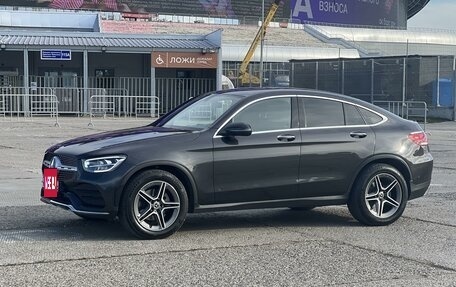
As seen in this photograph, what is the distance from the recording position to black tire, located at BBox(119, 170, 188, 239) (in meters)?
7.06

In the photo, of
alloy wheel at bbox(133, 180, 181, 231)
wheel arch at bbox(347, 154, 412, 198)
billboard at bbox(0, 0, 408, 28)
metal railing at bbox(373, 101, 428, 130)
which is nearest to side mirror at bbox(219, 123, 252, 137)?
alloy wheel at bbox(133, 180, 181, 231)

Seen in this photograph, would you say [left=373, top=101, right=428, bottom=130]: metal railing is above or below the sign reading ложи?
below

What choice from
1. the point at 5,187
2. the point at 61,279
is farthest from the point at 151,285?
the point at 5,187

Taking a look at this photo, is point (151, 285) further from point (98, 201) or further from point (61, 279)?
point (98, 201)

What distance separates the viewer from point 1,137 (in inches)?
851

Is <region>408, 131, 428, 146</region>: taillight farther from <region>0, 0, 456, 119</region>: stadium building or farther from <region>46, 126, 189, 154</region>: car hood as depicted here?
<region>0, 0, 456, 119</region>: stadium building

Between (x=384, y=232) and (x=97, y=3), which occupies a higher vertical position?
(x=97, y=3)

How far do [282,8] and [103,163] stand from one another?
81500mm

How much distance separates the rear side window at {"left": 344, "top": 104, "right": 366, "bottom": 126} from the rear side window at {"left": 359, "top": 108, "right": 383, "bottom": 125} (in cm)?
6

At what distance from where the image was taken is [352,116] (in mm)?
8438

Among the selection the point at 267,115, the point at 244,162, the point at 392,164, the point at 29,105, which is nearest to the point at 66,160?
the point at 244,162

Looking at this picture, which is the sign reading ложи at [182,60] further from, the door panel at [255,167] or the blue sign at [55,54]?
the door panel at [255,167]

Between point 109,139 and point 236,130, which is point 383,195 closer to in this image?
point 236,130

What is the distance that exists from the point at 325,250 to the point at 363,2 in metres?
94.0
